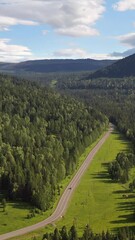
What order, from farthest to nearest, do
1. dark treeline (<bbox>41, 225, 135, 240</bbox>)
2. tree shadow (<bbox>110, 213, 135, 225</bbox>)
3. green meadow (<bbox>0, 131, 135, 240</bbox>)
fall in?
tree shadow (<bbox>110, 213, 135, 225</bbox>) < green meadow (<bbox>0, 131, 135, 240</bbox>) < dark treeline (<bbox>41, 225, 135, 240</bbox>)

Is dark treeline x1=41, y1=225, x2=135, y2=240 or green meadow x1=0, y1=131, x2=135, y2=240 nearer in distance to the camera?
dark treeline x1=41, y1=225, x2=135, y2=240

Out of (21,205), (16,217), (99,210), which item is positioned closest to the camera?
(16,217)

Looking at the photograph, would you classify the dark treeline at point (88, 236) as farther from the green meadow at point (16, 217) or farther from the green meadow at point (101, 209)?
the green meadow at point (16, 217)

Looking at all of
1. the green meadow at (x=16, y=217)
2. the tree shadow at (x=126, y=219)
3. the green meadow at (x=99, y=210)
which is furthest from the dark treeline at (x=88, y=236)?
the tree shadow at (x=126, y=219)

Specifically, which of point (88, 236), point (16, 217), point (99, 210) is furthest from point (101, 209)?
point (88, 236)

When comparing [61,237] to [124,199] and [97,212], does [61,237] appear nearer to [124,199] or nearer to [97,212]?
[97,212]

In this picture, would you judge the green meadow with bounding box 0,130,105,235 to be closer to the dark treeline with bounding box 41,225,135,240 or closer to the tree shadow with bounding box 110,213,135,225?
the dark treeline with bounding box 41,225,135,240

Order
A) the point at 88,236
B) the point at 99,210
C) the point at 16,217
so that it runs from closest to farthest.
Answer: the point at 88,236 → the point at 16,217 → the point at 99,210

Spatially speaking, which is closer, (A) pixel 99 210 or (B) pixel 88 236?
(B) pixel 88 236

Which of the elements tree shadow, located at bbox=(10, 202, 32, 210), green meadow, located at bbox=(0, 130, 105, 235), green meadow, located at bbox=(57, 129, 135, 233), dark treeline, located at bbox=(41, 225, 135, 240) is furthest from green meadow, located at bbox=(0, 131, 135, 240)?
tree shadow, located at bbox=(10, 202, 32, 210)

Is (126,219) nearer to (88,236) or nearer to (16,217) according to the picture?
(88,236)

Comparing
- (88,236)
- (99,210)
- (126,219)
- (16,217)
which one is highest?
(88,236)

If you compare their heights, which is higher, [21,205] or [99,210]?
[21,205]
